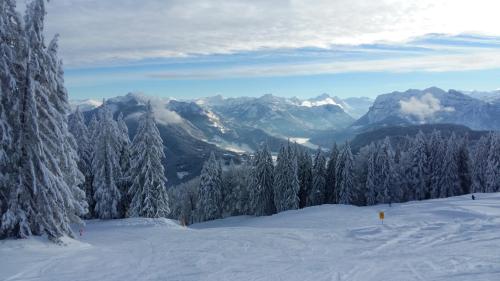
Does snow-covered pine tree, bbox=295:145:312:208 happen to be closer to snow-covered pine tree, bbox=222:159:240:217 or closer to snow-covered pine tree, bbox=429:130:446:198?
snow-covered pine tree, bbox=222:159:240:217

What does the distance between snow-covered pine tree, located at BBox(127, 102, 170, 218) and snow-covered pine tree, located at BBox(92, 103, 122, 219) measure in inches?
82.5

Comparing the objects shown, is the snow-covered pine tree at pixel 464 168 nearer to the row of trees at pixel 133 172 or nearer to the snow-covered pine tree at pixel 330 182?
the snow-covered pine tree at pixel 330 182

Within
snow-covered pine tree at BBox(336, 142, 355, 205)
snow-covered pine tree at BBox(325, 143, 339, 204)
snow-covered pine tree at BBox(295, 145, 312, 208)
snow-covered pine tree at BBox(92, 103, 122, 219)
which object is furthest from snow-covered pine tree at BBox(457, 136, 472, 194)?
snow-covered pine tree at BBox(92, 103, 122, 219)

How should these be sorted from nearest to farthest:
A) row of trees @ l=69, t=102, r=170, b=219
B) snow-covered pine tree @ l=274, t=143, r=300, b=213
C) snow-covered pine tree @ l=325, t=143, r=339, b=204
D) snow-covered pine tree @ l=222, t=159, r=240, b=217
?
row of trees @ l=69, t=102, r=170, b=219
snow-covered pine tree @ l=274, t=143, r=300, b=213
snow-covered pine tree @ l=325, t=143, r=339, b=204
snow-covered pine tree @ l=222, t=159, r=240, b=217

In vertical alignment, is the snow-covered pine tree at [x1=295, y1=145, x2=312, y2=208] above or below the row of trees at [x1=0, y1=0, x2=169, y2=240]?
below

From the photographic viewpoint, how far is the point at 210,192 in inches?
2677

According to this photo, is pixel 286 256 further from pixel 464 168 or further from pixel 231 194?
pixel 464 168

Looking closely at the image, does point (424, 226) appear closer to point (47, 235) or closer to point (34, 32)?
point (47, 235)

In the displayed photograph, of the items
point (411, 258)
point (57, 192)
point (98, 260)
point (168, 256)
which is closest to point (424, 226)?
point (411, 258)

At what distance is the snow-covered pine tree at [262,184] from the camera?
6575 centimetres

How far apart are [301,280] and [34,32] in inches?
700

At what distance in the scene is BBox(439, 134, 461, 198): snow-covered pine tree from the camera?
64875mm

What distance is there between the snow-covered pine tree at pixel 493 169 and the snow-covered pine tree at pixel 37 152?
61561mm

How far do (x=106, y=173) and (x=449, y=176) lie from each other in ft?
176
